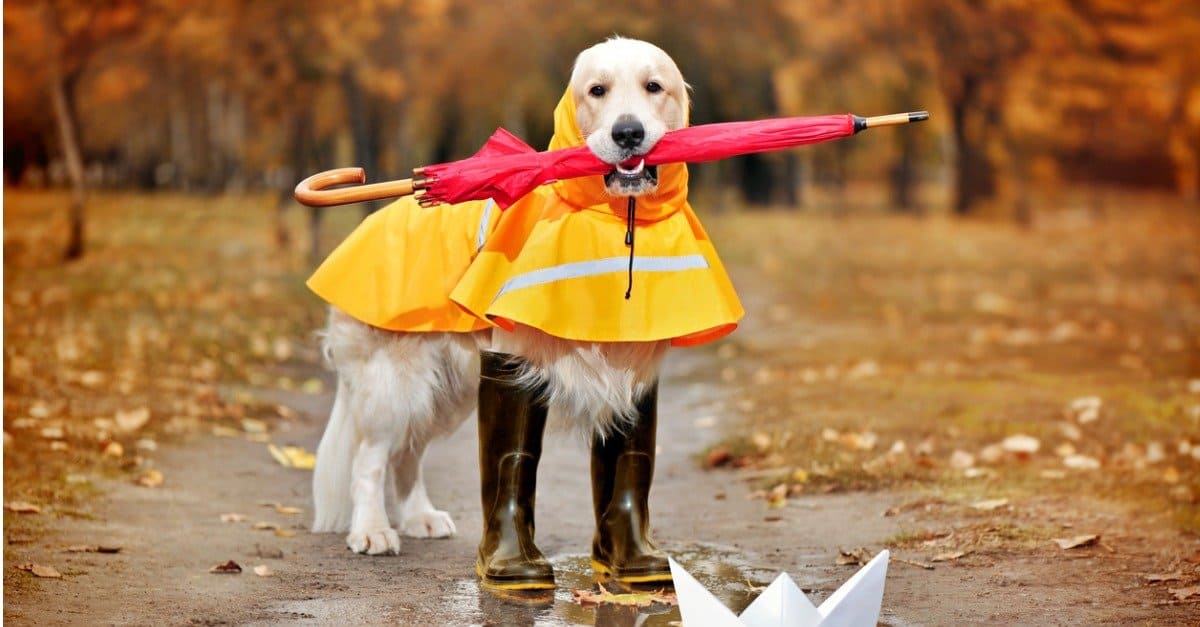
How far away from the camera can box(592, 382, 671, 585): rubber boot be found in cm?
367

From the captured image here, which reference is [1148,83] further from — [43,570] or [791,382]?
[43,570]

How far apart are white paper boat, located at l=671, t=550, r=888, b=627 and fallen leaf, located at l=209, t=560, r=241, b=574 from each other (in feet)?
4.89

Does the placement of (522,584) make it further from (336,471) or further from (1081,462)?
(1081,462)

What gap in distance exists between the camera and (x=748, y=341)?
9617 mm

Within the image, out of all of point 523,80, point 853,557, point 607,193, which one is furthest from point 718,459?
point 523,80

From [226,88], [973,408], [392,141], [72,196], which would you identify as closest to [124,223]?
[72,196]

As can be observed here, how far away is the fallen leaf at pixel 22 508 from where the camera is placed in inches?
183

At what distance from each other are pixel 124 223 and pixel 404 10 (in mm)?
3102

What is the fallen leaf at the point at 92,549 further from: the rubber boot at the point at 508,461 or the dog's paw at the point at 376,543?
the rubber boot at the point at 508,461

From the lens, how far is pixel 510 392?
Answer: 3652mm

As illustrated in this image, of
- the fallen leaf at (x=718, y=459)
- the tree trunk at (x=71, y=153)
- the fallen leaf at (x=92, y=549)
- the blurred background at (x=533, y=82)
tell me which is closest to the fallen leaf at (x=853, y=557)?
the fallen leaf at (x=718, y=459)

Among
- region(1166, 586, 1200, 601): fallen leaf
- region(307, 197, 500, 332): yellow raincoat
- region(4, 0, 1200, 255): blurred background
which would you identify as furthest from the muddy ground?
region(4, 0, 1200, 255): blurred background

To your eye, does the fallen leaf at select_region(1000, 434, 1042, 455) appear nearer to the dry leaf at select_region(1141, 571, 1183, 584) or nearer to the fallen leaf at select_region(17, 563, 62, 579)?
the dry leaf at select_region(1141, 571, 1183, 584)

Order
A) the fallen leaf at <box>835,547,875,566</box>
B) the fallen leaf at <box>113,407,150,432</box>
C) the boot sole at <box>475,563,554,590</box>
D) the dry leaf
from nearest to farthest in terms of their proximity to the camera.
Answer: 1. the boot sole at <box>475,563,554,590</box>
2. the dry leaf
3. the fallen leaf at <box>835,547,875,566</box>
4. the fallen leaf at <box>113,407,150,432</box>
